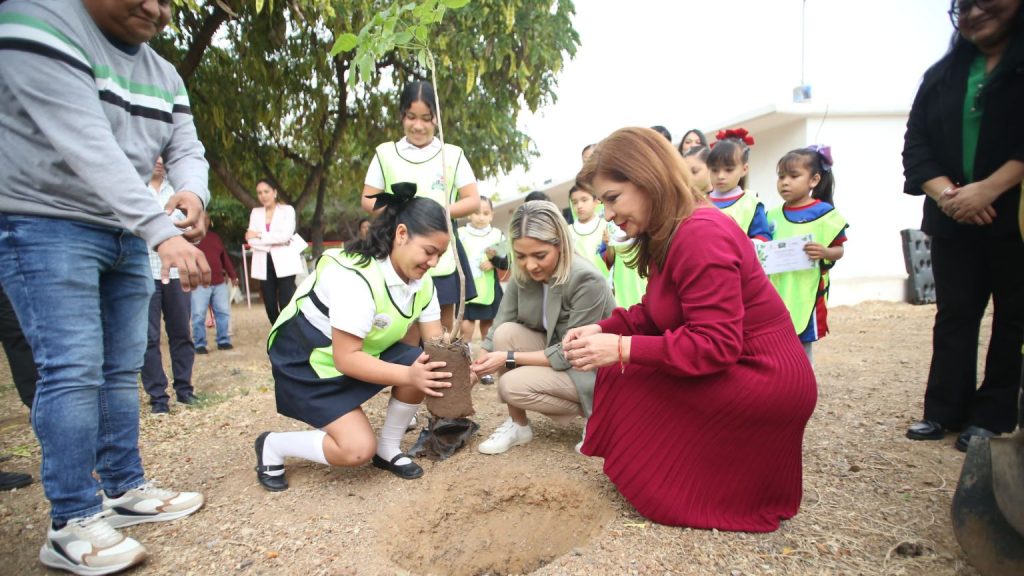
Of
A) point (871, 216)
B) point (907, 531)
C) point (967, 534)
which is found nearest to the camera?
point (967, 534)

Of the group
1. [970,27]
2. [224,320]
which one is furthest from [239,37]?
[970,27]

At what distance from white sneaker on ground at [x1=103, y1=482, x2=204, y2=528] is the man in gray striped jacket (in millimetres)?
272

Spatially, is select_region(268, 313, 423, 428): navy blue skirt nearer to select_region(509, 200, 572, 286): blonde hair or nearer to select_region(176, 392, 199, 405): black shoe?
select_region(509, 200, 572, 286): blonde hair

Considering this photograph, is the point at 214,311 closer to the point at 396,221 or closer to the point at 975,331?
the point at 396,221

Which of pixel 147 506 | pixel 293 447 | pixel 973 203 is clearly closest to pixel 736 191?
pixel 973 203

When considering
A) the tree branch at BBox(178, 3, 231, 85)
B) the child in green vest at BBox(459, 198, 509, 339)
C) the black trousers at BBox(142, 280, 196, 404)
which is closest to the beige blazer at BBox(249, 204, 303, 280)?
the black trousers at BBox(142, 280, 196, 404)

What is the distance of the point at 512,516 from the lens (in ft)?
6.96

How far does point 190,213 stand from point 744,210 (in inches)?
110

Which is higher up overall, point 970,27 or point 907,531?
point 970,27

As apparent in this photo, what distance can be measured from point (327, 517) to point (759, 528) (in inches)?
56.8

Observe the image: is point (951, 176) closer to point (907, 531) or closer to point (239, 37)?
point (907, 531)

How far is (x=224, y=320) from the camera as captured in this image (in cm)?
607

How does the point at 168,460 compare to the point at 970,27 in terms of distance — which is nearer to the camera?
the point at 970,27

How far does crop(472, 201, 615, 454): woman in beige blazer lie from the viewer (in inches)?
93.9
